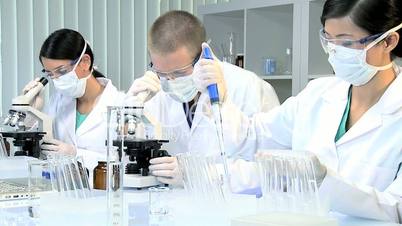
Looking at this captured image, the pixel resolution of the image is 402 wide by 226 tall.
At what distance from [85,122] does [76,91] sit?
16 cm

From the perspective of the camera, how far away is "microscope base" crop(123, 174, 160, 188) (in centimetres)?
165

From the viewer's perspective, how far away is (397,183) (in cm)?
143

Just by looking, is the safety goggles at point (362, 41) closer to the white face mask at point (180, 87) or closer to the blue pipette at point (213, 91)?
the blue pipette at point (213, 91)

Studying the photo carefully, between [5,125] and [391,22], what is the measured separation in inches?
67.7

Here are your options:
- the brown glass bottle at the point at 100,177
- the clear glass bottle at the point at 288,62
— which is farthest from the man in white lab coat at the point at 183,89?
the clear glass bottle at the point at 288,62

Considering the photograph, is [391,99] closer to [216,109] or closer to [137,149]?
[216,109]

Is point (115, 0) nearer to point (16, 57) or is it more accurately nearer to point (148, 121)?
point (16, 57)

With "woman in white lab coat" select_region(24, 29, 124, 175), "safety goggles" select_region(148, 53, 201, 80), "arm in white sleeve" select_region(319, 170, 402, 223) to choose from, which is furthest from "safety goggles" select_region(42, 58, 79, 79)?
"arm in white sleeve" select_region(319, 170, 402, 223)

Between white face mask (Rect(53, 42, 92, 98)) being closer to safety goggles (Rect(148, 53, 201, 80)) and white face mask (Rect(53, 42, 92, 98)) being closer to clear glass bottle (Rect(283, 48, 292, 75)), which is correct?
safety goggles (Rect(148, 53, 201, 80))

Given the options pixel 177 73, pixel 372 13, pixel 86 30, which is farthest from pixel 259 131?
pixel 86 30

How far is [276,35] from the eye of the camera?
3.73 meters

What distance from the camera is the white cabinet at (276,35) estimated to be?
3.27 m

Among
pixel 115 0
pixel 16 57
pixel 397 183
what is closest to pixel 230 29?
pixel 115 0

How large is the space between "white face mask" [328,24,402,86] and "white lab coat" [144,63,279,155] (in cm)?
53
